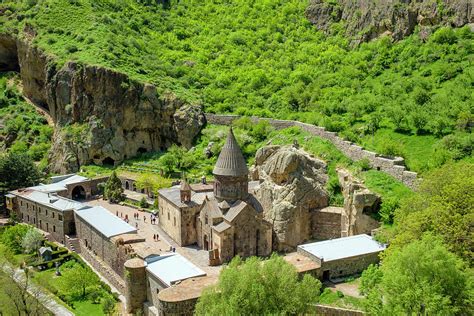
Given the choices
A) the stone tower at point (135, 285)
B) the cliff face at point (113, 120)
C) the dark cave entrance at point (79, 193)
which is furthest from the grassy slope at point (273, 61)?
the stone tower at point (135, 285)

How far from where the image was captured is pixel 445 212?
27203 mm

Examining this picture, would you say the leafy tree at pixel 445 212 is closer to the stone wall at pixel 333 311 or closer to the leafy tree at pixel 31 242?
the stone wall at pixel 333 311

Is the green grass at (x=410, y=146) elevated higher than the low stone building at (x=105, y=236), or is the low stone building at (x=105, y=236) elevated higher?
the green grass at (x=410, y=146)

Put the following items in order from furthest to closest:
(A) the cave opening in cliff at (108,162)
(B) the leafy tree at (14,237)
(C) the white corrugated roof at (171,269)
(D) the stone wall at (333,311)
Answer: (A) the cave opening in cliff at (108,162) → (B) the leafy tree at (14,237) → (C) the white corrugated roof at (171,269) → (D) the stone wall at (333,311)

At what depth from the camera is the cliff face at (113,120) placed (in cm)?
5956

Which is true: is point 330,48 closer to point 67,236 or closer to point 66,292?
point 67,236

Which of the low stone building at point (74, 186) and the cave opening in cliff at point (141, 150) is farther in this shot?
the cave opening in cliff at point (141, 150)

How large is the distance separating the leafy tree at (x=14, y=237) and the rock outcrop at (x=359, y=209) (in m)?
28.1

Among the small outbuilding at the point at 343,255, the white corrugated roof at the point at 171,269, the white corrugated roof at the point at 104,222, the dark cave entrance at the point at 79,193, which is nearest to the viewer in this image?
the white corrugated roof at the point at 171,269

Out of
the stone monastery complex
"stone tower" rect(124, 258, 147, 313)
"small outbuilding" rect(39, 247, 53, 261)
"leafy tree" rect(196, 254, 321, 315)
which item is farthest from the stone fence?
"small outbuilding" rect(39, 247, 53, 261)

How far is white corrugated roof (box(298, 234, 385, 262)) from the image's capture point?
32.8 m

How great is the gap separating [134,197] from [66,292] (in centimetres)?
1715

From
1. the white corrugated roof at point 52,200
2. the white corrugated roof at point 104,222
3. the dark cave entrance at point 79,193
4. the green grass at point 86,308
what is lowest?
the green grass at point 86,308

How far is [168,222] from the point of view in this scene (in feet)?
141
